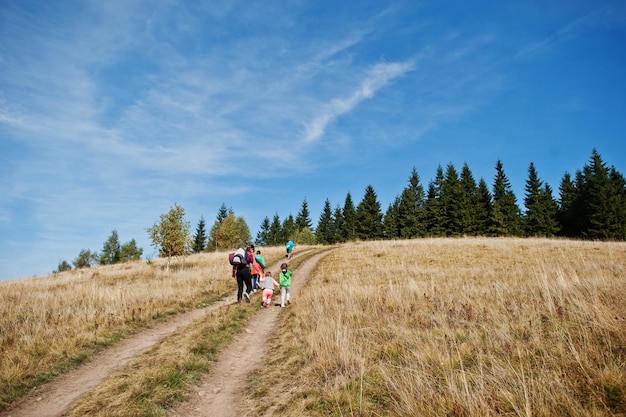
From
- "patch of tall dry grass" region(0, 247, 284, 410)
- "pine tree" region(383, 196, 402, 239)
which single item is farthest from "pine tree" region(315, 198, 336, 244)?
"patch of tall dry grass" region(0, 247, 284, 410)

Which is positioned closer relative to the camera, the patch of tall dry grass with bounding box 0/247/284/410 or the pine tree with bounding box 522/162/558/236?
the patch of tall dry grass with bounding box 0/247/284/410

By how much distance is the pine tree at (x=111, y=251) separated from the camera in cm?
8131

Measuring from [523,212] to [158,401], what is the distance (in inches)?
3068

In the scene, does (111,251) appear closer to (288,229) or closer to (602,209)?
(288,229)

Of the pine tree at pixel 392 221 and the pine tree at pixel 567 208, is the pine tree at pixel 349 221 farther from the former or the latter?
the pine tree at pixel 567 208

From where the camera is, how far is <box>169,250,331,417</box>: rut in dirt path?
514 centimetres

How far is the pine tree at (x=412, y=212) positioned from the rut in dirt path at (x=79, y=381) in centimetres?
6058

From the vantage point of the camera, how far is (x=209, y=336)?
8625 millimetres

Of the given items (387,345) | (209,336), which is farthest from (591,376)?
(209,336)

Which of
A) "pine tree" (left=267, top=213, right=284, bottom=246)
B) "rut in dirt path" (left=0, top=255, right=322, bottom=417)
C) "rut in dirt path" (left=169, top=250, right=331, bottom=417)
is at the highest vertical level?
"pine tree" (left=267, top=213, right=284, bottom=246)

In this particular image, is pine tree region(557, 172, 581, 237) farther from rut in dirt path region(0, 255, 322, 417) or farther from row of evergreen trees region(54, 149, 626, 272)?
rut in dirt path region(0, 255, 322, 417)

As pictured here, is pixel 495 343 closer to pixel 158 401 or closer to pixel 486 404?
pixel 486 404

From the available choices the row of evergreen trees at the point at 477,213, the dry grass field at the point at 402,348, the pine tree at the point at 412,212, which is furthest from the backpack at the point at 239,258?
the pine tree at the point at 412,212

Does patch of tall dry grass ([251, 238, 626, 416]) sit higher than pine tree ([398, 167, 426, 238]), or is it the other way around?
pine tree ([398, 167, 426, 238])
